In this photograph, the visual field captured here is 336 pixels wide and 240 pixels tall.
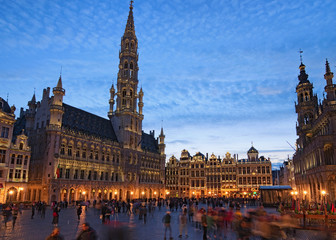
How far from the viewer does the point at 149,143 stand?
92062 mm

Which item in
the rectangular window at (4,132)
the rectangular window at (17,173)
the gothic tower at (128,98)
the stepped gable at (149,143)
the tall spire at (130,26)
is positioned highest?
the tall spire at (130,26)

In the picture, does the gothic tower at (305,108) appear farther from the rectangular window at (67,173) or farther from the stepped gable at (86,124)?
the rectangular window at (67,173)

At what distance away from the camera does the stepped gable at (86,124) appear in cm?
6072

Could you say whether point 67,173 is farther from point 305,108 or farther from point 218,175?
point 218,175

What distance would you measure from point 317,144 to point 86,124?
49.5 meters

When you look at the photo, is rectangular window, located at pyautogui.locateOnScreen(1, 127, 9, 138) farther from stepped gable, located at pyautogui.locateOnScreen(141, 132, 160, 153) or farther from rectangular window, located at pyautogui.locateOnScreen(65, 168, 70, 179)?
stepped gable, located at pyautogui.locateOnScreen(141, 132, 160, 153)

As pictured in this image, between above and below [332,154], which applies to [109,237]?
below

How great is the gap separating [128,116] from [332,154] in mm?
50637

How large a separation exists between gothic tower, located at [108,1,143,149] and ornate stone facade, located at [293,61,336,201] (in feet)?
138

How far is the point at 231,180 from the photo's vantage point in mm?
91750

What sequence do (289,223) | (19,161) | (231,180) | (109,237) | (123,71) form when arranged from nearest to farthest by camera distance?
(109,237), (289,223), (19,161), (123,71), (231,180)

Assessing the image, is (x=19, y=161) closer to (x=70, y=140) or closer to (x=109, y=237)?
(x=70, y=140)

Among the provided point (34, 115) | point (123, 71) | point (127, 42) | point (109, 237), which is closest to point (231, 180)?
point (123, 71)

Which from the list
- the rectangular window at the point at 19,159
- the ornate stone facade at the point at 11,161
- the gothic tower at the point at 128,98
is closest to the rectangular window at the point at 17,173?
the ornate stone facade at the point at 11,161
